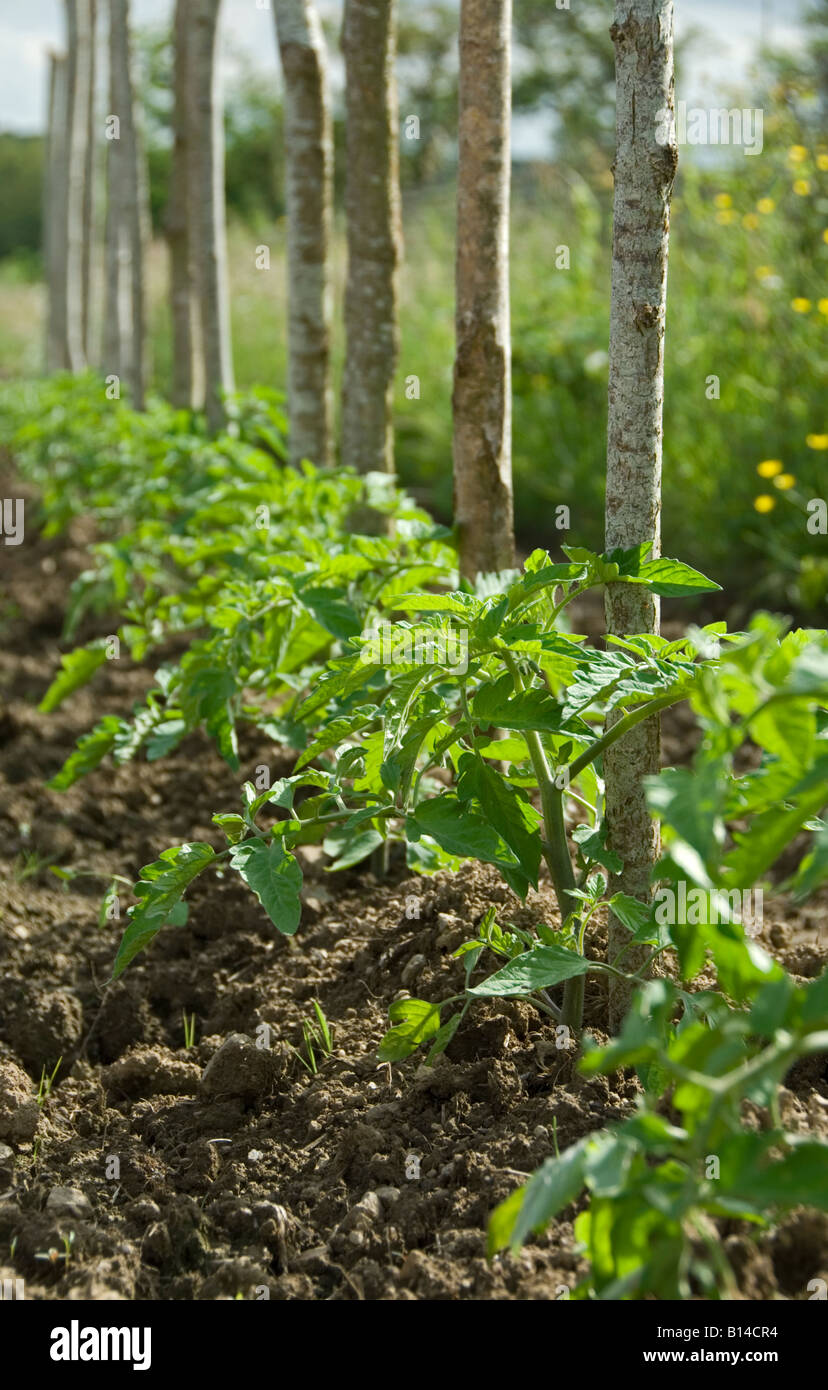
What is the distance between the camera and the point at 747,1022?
1146mm

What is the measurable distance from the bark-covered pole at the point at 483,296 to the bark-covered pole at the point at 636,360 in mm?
859

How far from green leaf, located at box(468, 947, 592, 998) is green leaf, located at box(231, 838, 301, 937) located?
278 millimetres

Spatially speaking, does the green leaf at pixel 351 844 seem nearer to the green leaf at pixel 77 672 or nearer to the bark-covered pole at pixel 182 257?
the green leaf at pixel 77 672

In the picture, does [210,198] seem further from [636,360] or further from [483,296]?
[636,360]

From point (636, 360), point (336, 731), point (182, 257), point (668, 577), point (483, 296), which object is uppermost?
point (182, 257)

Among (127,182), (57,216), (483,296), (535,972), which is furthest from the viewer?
(57,216)

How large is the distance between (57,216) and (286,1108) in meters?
12.0

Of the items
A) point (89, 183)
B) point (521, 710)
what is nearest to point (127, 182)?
point (89, 183)

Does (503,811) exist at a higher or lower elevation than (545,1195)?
higher

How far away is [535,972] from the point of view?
5.75 feet

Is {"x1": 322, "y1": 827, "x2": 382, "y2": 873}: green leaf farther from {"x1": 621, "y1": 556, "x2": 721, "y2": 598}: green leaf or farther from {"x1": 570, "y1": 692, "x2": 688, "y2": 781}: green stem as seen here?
{"x1": 621, "y1": 556, "x2": 721, "y2": 598}: green leaf

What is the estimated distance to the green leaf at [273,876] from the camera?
1.74 metres

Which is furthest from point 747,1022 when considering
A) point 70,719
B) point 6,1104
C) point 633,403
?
point 70,719
